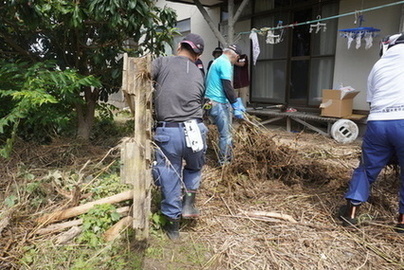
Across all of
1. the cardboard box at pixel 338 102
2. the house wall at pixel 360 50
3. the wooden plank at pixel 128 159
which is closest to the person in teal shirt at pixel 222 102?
the wooden plank at pixel 128 159

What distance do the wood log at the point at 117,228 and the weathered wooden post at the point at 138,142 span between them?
12.7 inches

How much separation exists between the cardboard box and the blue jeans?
275cm

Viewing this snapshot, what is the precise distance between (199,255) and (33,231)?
4.60 ft

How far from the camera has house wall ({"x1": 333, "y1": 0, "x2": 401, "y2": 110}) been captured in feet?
18.0

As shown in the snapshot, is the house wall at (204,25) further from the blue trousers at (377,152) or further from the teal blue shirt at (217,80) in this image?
the blue trousers at (377,152)

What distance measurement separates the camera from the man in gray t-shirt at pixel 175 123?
8.25 ft

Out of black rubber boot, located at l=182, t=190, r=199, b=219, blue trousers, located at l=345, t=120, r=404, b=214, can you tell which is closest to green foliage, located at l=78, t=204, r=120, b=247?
black rubber boot, located at l=182, t=190, r=199, b=219

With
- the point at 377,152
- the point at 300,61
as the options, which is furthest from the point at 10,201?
the point at 300,61

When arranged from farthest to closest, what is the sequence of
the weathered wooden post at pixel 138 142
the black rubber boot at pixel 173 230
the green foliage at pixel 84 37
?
the green foliage at pixel 84 37
the black rubber boot at pixel 173 230
the weathered wooden post at pixel 138 142

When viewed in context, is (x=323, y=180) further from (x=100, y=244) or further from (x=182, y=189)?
(x=100, y=244)

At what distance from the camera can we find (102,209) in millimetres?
2643

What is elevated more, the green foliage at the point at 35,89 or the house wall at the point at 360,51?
the house wall at the point at 360,51

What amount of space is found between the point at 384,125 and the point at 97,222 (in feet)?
8.61

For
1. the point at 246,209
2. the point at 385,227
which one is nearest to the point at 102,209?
the point at 246,209
